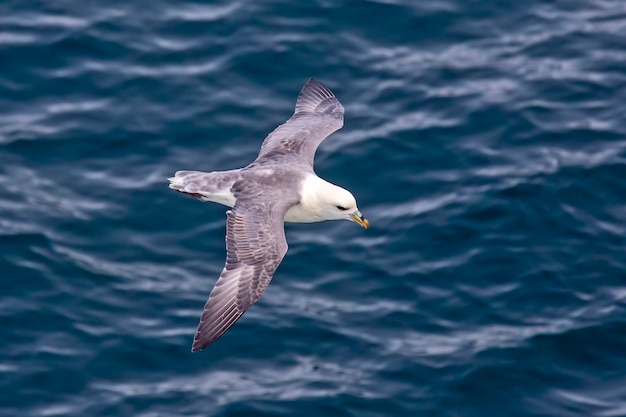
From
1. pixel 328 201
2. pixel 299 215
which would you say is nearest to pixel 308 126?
pixel 299 215

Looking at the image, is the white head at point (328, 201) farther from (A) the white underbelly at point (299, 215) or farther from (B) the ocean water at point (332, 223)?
(B) the ocean water at point (332, 223)

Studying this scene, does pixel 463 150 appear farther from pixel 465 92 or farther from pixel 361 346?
pixel 361 346

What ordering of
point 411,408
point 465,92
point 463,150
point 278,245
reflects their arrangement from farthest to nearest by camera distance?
point 465,92 < point 463,150 < point 411,408 < point 278,245

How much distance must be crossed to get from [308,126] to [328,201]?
2.37 metres

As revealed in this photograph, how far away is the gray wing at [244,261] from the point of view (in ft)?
44.7

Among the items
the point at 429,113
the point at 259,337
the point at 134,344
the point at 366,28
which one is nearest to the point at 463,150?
the point at 429,113

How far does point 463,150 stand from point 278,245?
6855 millimetres

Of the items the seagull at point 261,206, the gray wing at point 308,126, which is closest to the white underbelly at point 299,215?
the seagull at point 261,206

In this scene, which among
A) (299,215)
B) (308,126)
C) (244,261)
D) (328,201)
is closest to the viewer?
(244,261)

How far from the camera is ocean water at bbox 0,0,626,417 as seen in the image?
56.2 feet

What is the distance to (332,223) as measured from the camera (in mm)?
19266

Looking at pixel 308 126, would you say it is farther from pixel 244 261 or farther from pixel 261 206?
pixel 244 261

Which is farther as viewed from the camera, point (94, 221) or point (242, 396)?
point (94, 221)

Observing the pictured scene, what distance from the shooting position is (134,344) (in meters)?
17.2
